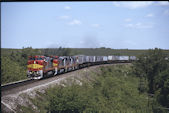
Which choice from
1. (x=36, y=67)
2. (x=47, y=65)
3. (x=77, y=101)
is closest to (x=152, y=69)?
(x=47, y=65)

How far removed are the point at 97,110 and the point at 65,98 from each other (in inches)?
→ 242

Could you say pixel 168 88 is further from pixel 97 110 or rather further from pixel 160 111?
pixel 97 110

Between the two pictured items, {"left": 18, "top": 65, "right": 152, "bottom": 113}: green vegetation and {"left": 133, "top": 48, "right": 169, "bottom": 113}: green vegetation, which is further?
{"left": 133, "top": 48, "right": 169, "bottom": 113}: green vegetation

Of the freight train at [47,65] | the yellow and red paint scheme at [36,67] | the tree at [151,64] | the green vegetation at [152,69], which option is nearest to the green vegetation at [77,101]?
Result: the yellow and red paint scheme at [36,67]

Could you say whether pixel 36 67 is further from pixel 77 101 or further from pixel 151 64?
pixel 151 64

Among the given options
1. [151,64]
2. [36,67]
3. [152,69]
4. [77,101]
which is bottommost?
[152,69]

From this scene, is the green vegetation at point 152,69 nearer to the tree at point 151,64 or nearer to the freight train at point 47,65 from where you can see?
the tree at point 151,64

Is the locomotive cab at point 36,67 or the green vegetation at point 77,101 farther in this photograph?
the locomotive cab at point 36,67

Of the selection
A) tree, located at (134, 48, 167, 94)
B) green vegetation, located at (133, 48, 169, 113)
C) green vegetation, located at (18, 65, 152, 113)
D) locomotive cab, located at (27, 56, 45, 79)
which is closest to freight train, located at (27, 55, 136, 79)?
locomotive cab, located at (27, 56, 45, 79)

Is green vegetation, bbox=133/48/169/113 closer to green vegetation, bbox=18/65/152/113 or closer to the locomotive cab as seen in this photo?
green vegetation, bbox=18/65/152/113

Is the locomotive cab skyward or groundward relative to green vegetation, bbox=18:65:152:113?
skyward

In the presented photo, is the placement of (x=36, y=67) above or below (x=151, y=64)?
above

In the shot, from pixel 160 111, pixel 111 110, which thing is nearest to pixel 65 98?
pixel 111 110

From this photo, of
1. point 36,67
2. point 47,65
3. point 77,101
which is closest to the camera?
point 77,101
